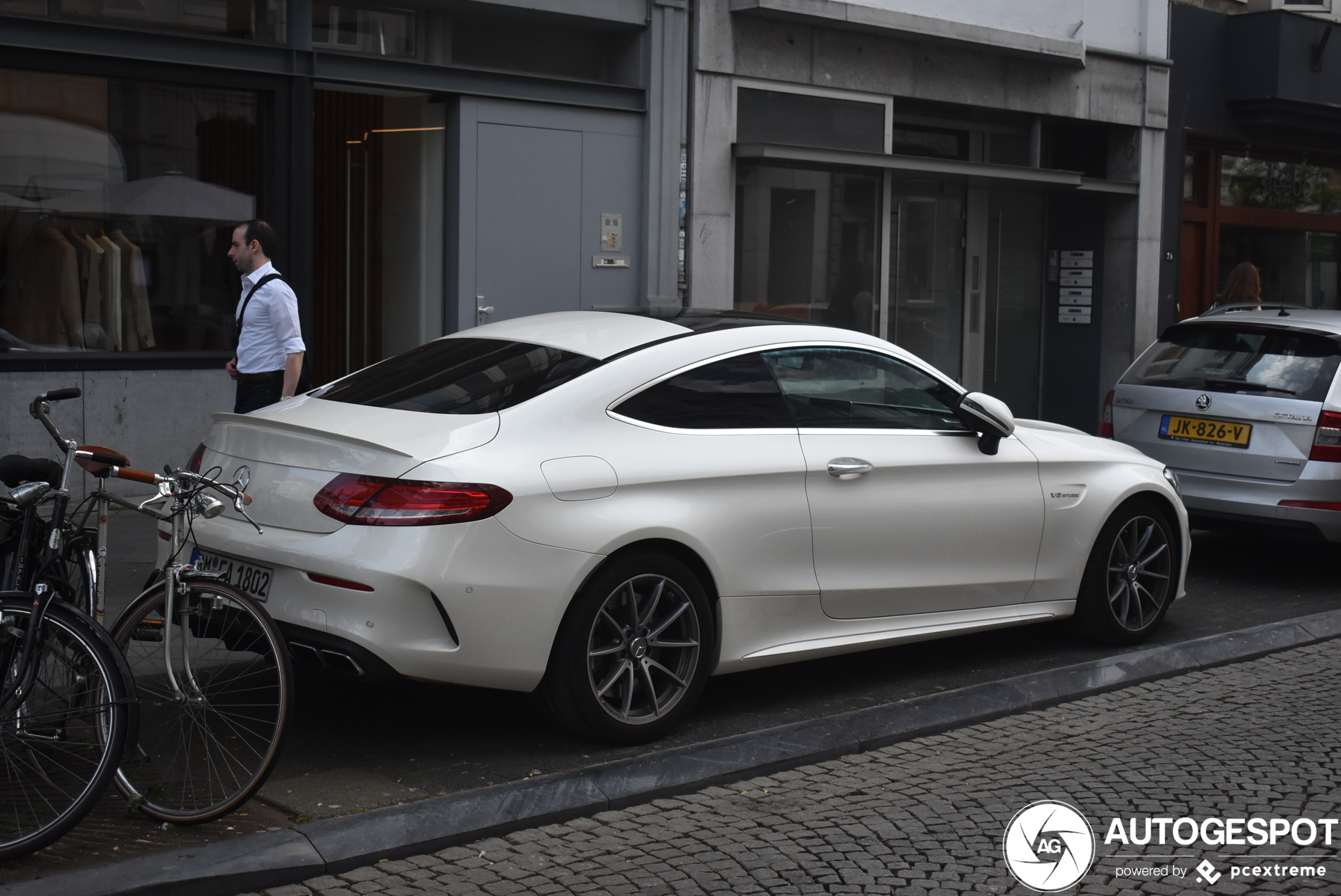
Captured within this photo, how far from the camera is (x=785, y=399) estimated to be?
5934 mm

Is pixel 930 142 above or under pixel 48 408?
above

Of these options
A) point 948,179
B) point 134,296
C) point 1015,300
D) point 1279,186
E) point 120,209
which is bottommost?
point 134,296

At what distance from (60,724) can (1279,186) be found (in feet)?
60.0

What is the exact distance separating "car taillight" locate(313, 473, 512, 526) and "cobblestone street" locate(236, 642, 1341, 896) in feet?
3.44

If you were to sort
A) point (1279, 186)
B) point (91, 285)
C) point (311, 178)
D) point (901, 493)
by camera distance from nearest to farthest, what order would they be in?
point (901, 493) < point (91, 285) < point (311, 178) < point (1279, 186)

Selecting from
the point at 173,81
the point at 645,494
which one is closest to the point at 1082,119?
the point at 173,81

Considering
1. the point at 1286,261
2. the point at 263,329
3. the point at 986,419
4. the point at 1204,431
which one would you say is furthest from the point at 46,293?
the point at 1286,261

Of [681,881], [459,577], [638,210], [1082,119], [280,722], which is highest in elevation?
[1082,119]

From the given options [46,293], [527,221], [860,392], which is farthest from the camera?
[527,221]

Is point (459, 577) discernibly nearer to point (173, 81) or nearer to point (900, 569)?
point (900, 569)

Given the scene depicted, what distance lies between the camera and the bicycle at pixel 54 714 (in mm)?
4082

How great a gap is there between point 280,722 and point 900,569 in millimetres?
2717

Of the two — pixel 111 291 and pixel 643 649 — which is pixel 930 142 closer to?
pixel 111 291

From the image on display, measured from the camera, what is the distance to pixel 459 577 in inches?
190
